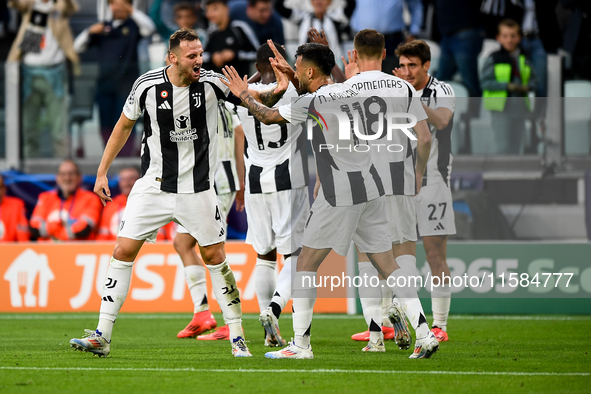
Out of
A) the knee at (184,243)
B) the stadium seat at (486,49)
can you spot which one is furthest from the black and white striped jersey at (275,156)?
the stadium seat at (486,49)

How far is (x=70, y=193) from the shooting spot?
36.1ft

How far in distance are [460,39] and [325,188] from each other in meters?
6.36

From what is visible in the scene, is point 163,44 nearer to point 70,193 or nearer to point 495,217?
point 70,193

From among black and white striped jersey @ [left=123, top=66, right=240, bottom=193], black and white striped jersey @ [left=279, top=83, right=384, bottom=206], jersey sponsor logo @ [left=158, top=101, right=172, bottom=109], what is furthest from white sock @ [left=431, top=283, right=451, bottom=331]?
jersey sponsor logo @ [left=158, top=101, right=172, bottom=109]

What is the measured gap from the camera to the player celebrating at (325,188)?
5.71 meters

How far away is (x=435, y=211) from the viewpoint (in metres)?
7.57

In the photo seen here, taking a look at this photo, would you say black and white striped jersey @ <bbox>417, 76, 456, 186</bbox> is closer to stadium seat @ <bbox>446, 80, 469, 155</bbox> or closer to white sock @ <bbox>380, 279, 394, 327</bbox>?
white sock @ <bbox>380, 279, 394, 327</bbox>

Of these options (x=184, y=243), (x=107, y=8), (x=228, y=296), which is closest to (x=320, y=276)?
(x=184, y=243)

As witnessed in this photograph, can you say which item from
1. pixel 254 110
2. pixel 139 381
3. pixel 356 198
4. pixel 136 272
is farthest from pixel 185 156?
pixel 136 272

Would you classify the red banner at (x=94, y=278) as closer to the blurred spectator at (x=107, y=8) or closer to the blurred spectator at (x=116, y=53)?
the blurred spectator at (x=116, y=53)

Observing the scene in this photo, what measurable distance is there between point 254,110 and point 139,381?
Result: 1.97m

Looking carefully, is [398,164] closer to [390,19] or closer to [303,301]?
[303,301]

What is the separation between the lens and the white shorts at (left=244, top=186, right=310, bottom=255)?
7.30 metres

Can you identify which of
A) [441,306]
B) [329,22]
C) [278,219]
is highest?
[329,22]
